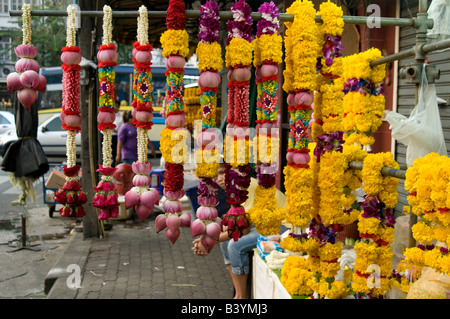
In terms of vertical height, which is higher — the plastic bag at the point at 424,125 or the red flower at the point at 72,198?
the plastic bag at the point at 424,125

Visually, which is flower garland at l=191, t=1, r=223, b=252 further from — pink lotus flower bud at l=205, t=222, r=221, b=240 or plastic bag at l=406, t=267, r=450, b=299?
plastic bag at l=406, t=267, r=450, b=299

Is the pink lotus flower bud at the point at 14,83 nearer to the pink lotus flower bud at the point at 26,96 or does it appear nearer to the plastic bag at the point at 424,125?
the pink lotus flower bud at the point at 26,96

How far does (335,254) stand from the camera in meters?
2.91

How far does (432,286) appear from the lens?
219 cm

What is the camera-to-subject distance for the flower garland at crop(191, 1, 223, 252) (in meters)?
2.39

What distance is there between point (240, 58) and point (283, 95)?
18.2 feet

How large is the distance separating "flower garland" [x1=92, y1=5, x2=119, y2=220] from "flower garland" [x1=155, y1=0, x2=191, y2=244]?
300 millimetres

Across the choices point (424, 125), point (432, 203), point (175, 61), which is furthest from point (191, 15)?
point (432, 203)

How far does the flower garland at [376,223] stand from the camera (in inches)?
103

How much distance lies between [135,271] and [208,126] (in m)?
3.91

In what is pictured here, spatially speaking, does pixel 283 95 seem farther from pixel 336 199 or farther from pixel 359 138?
pixel 336 199

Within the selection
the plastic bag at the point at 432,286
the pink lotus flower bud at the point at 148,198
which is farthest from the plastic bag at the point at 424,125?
the pink lotus flower bud at the point at 148,198

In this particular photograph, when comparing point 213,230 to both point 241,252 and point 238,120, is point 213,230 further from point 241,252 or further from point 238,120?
point 241,252

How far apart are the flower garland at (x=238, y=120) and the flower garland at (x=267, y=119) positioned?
0.24ft
